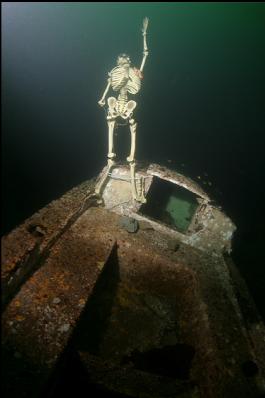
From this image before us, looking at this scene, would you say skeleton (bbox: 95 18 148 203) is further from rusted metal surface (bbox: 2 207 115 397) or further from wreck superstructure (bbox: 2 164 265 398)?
rusted metal surface (bbox: 2 207 115 397)

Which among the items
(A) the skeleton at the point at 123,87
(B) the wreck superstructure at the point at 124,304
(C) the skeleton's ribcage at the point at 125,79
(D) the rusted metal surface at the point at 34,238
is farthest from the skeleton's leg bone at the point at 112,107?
(D) the rusted metal surface at the point at 34,238

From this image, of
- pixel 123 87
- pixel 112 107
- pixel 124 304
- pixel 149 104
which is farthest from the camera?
pixel 149 104

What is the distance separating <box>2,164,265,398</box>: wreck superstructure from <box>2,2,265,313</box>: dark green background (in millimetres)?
964

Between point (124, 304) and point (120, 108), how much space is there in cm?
349

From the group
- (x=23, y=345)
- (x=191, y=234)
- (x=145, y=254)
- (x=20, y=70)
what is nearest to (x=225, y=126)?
(x=191, y=234)

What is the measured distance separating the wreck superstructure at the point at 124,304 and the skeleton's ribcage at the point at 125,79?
162cm

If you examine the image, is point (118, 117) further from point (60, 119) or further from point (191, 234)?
point (60, 119)

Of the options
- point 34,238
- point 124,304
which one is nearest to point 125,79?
point 34,238

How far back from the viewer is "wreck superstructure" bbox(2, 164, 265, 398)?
3.06m

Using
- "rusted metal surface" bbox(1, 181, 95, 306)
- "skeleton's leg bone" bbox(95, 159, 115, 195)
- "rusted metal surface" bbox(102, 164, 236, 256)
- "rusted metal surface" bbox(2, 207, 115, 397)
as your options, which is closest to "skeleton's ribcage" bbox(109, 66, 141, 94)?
"skeleton's leg bone" bbox(95, 159, 115, 195)

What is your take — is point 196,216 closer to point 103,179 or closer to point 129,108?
point 103,179

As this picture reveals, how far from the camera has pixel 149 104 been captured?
46.0 feet

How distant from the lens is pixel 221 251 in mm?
5172

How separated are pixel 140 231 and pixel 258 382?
8.98 ft
